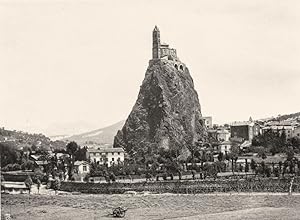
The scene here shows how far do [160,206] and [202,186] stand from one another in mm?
10675

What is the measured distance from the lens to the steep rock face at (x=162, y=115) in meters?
125

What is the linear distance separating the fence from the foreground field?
327 cm

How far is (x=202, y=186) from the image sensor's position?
62344 millimetres

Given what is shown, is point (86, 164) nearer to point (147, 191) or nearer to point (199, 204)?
point (147, 191)

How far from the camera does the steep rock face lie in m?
125

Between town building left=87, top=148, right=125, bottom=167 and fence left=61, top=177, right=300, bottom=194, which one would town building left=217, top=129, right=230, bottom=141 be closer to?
town building left=87, top=148, right=125, bottom=167

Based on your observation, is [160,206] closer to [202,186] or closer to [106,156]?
[202,186]

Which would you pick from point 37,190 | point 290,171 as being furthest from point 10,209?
point 290,171

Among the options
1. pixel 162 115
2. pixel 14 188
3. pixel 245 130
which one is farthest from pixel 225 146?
pixel 14 188

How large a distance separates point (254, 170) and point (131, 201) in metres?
26.5

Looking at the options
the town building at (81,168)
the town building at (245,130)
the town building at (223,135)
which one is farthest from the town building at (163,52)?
the town building at (81,168)

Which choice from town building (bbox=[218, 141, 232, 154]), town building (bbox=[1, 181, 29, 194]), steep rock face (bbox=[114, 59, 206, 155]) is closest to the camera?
town building (bbox=[1, 181, 29, 194])

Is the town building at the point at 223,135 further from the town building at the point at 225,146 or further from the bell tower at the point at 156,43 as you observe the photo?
the bell tower at the point at 156,43

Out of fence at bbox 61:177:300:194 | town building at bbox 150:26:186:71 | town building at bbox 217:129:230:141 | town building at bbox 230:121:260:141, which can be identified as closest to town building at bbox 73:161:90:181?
fence at bbox 61:177:300:194
